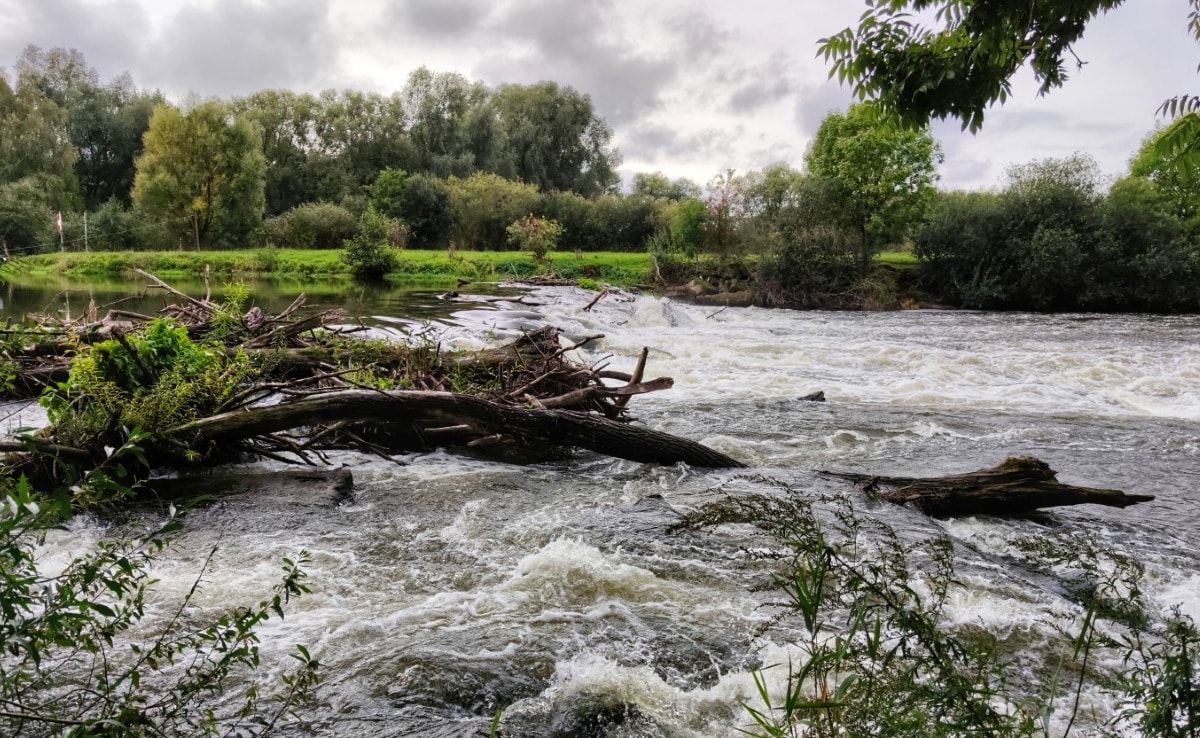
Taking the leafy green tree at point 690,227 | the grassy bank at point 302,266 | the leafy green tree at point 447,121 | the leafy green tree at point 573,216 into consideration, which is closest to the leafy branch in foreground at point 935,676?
the grassy bank at point 302,266

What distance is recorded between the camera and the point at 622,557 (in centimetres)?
484

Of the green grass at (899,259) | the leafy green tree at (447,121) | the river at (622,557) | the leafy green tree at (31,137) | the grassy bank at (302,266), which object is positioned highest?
the leafy green tree at (447,121)

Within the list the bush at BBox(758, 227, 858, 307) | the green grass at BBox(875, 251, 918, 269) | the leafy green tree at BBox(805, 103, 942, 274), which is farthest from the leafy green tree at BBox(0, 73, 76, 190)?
the green grass at BBox(875, 251, 918, 269)

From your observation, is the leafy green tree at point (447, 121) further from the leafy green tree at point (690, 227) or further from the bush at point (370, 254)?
the leafy green tree at point (690, 227)

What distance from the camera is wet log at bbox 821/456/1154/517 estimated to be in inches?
224

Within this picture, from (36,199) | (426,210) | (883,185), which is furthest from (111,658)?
(426,210)

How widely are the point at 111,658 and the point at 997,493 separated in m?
6.13

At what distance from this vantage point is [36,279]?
101 feet

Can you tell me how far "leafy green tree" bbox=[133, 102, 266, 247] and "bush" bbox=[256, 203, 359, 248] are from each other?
1555 millimetres

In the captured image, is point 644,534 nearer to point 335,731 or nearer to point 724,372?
point 335,731

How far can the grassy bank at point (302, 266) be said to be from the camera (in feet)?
118

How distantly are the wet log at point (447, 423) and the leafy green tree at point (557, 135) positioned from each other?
2409 inches

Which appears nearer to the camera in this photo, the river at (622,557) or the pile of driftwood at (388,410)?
the river at (622,557)

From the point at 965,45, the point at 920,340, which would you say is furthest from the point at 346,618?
the point at 920,340
